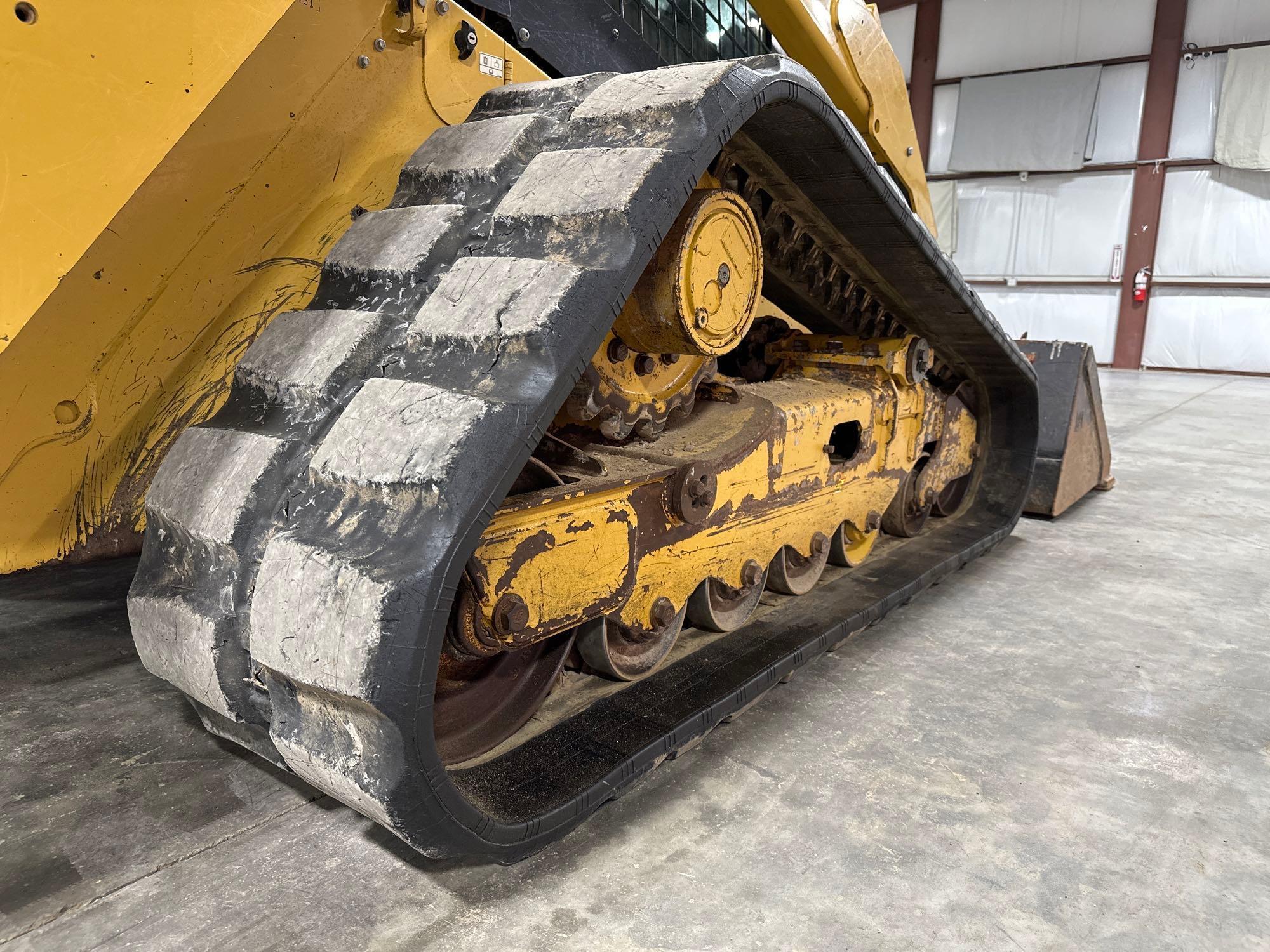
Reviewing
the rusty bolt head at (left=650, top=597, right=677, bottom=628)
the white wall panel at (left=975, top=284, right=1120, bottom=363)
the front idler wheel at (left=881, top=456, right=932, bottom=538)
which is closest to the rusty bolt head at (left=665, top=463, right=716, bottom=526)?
the rusty bolt head at (left=650, top=597, right=677, bottom=628)

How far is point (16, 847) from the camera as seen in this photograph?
1892mm

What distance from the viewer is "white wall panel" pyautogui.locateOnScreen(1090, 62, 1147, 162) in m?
14.5

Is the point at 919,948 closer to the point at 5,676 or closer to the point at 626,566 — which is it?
the point at 626,566

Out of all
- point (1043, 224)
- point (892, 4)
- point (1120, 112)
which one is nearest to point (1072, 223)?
point (1043, 224)

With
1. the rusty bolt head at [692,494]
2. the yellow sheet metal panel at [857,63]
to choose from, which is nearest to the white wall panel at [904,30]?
the yellow sheet metal panel at [857,63]

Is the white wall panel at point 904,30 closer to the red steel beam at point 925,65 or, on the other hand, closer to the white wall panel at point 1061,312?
the red steel beam at point 925,65

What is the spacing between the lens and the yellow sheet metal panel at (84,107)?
1366 mm

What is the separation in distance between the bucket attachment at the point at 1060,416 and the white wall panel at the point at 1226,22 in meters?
12.3

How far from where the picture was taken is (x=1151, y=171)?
47.4 ft

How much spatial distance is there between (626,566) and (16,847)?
4.51ft

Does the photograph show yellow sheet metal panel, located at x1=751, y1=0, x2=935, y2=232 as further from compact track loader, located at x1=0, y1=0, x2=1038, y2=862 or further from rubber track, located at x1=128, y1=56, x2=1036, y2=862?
rubber track, located at x1=128, y1=56, x2=1036, y2=862

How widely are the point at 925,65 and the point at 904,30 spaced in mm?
1003

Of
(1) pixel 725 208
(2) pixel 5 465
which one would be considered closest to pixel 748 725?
(1) pixel 725 208

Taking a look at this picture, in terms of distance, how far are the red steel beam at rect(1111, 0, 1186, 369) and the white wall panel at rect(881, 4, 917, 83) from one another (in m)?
4.02
